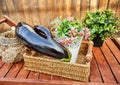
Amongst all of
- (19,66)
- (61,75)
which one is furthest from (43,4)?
(61,75)

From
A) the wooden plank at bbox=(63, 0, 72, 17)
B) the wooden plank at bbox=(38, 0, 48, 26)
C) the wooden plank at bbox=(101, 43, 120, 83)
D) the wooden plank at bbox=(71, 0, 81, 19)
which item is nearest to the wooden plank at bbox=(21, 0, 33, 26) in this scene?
the wooden plank at bbox=(38, 0, 48, 26)

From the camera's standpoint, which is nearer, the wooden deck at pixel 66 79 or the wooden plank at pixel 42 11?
the wooden deck at pixel 66 79

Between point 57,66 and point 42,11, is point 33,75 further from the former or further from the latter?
point 42,11

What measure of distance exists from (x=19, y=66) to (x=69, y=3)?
1.25m

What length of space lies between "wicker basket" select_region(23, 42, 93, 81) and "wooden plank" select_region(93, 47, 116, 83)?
0.10 metres

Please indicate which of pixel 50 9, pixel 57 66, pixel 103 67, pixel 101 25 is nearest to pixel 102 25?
pixel 101 25

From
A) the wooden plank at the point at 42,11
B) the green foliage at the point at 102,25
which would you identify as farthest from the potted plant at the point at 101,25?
the wooden plank at the point at 42,11

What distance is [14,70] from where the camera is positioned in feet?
3.16

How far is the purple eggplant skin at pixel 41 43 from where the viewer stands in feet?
2.86

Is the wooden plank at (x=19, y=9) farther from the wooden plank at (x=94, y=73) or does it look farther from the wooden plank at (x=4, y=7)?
the wooden plank at (x=94, y=73)

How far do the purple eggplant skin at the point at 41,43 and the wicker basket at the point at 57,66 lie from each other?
38 mm

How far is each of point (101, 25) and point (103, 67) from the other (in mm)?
334

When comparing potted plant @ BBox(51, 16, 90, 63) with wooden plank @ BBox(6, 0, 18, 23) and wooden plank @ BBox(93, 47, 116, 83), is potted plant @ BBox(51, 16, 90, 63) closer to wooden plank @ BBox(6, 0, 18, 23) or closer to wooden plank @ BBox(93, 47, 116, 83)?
wooden plank @ BBox(93, 47, 116, 83)

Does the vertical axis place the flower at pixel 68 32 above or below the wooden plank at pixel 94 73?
above
